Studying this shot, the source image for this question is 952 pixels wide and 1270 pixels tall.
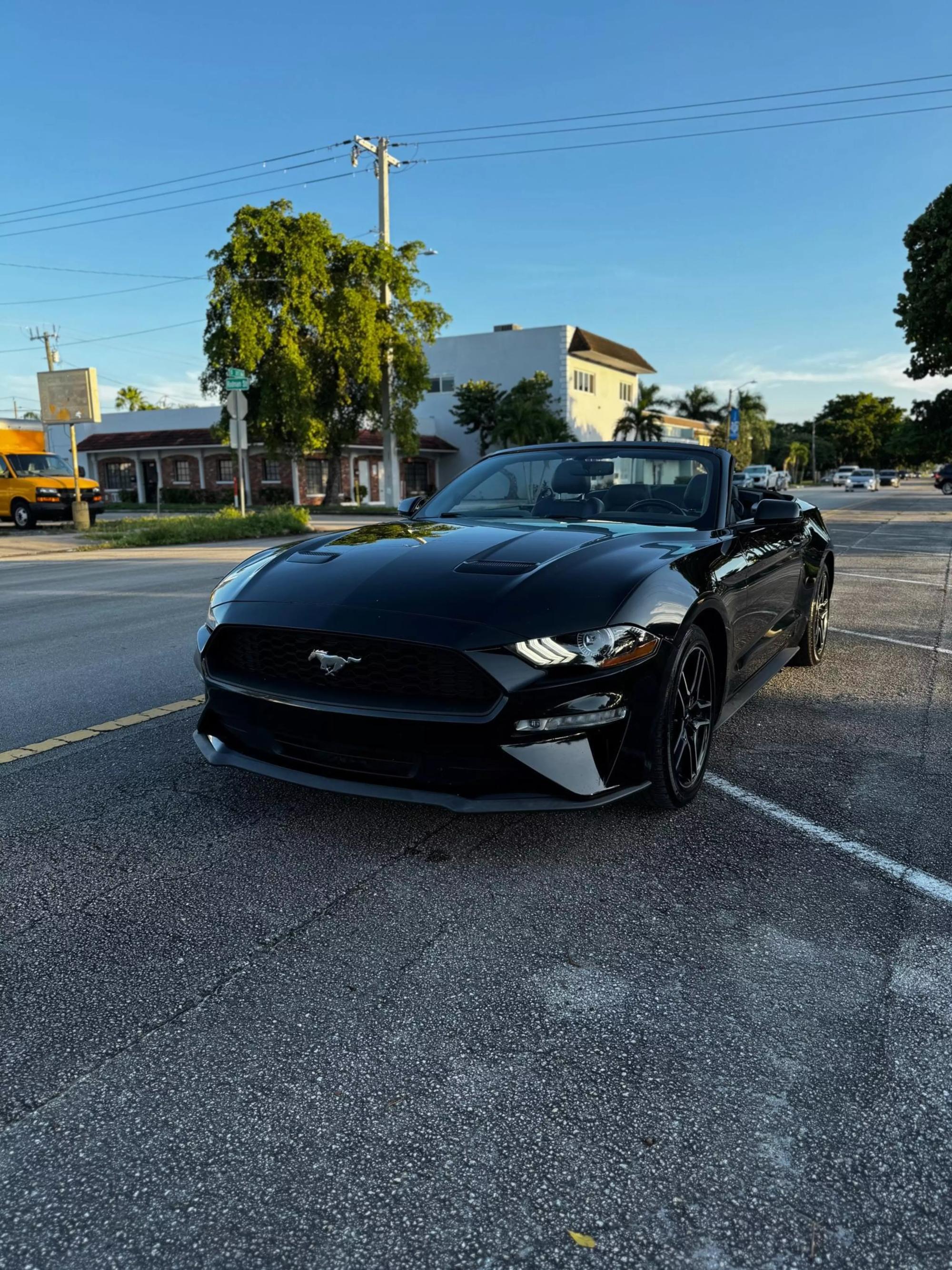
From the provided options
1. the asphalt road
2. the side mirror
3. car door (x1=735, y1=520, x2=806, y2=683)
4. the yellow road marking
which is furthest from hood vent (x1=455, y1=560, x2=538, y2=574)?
the yellow road marking

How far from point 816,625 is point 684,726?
3172mm

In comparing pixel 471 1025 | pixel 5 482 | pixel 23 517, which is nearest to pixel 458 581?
pixel 471 1025

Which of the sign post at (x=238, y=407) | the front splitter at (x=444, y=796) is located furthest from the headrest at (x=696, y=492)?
the sign post at (x=238, y=407)

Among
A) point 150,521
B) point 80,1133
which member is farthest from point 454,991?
point 150,521

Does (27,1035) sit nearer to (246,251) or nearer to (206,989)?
(206,989)

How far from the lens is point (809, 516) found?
598cm

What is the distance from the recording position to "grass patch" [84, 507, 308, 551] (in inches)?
722

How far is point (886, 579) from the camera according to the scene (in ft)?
37.5

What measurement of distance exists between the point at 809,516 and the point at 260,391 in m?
30.5

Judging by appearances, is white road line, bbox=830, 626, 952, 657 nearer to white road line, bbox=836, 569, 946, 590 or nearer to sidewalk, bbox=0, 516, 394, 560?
white road line, bbox=836, 569, 946, 590

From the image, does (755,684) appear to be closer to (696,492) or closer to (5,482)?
(696,492)

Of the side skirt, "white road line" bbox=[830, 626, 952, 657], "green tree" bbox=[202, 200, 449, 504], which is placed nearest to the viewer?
the side skirt

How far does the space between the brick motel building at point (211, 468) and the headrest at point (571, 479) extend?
3722cm

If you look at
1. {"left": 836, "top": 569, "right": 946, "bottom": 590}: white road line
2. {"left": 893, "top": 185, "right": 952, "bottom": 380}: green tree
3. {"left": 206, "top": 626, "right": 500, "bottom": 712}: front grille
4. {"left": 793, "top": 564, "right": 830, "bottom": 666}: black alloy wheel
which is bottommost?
{"left": 836, "top": 569, "right": 946, "bottom": 590}: white road line
